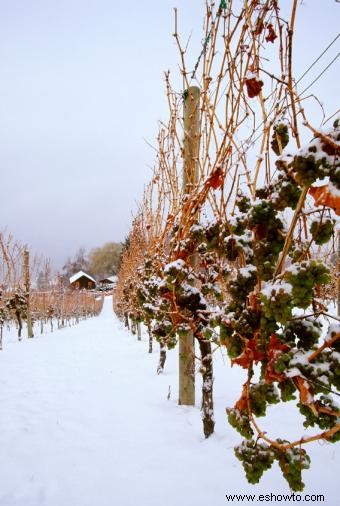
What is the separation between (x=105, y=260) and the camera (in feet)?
277

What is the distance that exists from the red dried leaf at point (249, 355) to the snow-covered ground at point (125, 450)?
1.61 metres

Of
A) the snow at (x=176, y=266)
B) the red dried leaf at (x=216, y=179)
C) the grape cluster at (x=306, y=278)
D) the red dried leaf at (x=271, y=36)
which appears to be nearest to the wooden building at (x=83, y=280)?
the snow at (x=176, y=266)

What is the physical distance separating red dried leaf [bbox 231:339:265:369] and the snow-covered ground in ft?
5.28

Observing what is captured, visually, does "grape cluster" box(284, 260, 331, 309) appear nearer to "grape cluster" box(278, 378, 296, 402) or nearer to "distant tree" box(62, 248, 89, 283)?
"grape cluster" box(278, 378, 296, 402)

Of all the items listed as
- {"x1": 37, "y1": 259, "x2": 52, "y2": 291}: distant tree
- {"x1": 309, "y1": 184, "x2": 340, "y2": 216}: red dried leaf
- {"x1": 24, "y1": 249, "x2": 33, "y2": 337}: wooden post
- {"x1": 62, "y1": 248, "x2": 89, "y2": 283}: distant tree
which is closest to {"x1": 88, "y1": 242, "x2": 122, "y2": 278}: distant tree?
{"x1": 62, "y1": 248, "x2": 89, "y2": 283}: distant tree

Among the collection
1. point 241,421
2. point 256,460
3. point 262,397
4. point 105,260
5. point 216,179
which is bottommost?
point 256,460

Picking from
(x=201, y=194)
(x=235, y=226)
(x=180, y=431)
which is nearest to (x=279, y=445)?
(x=235, y=226)

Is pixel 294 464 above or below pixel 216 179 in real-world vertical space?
below

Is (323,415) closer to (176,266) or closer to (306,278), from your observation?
(306,278)

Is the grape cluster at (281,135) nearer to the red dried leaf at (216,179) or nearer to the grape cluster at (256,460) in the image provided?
the red dried leaf at (216,179)

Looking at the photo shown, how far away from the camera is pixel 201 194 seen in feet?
6.98

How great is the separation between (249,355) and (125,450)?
251 centimetres

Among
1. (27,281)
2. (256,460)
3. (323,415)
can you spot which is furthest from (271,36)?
(27,281)

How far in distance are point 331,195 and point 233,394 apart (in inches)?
177
